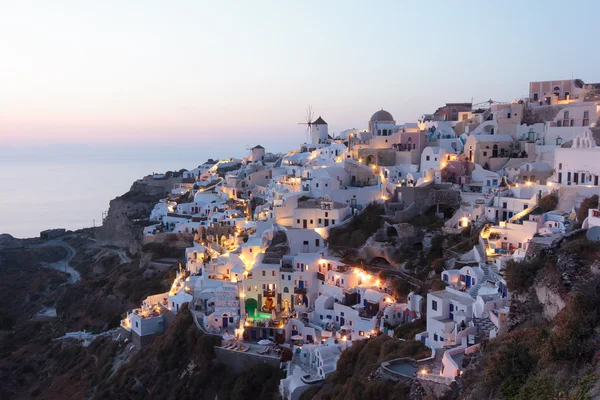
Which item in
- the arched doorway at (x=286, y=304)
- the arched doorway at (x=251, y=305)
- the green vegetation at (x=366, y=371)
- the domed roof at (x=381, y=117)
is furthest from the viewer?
the domed roof at (x=381, y=117)

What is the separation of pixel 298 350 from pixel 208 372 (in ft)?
14.4

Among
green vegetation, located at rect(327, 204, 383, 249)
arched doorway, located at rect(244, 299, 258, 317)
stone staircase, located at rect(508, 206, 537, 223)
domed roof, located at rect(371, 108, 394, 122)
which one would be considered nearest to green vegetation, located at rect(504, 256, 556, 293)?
stone staircase, located at rect(508, 206, 537, 223)

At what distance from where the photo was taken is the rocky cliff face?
49250 mm

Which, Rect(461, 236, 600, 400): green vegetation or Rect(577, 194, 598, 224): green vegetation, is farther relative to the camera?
Rect(577, 194, 598, 224): green vegetation

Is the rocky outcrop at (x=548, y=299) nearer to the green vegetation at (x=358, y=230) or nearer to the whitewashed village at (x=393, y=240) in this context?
the whitewashed village at (x=393, y=240)

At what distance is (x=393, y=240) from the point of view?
89.0 ft

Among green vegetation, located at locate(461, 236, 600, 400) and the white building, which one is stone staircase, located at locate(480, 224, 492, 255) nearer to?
the white building

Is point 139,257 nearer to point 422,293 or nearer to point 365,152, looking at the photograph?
point 365,152

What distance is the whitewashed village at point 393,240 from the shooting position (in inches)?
757

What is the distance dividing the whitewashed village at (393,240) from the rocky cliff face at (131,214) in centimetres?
1007

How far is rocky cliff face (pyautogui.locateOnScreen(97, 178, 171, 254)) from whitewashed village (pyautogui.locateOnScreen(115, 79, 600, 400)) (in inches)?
397

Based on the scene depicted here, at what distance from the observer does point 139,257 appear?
43219mm

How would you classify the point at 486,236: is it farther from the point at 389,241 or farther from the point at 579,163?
the point at 389,241

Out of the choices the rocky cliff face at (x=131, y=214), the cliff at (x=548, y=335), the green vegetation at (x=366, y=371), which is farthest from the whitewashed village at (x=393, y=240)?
the rocky cliff face at (x=131, y=214)
